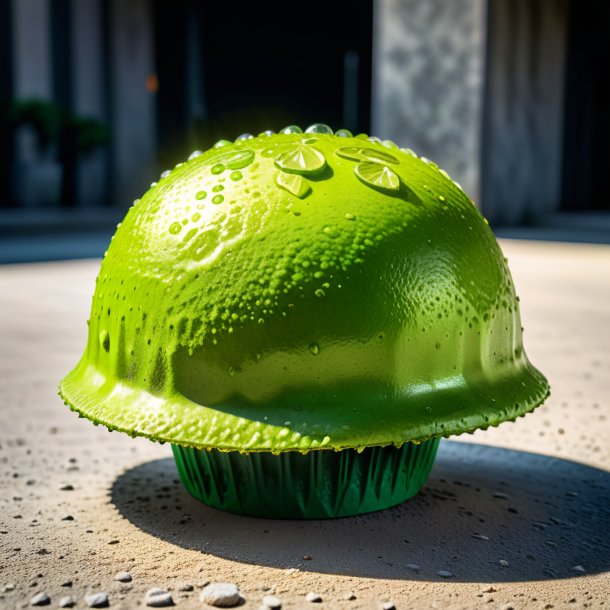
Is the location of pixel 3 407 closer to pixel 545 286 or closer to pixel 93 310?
pixel 93 310

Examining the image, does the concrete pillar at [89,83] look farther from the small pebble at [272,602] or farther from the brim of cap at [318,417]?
the small pebble at [272,602]

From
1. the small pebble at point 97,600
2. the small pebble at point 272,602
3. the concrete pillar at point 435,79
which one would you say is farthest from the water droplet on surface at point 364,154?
the concrete pillar at point 435,79

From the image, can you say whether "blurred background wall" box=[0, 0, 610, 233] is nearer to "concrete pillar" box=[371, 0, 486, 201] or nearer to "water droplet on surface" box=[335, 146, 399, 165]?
"concrete pillar" box=[371, 0, 486, 201]

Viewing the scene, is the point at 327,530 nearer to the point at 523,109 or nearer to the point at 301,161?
the point at 301,161

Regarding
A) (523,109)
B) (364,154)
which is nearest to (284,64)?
(523,109)

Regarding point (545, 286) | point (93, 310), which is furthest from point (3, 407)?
point (545, 286)

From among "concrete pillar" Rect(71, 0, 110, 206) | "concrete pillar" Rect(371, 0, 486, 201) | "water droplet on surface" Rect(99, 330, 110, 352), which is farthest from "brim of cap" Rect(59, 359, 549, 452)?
"concrete pillar" Rect(71, 0, 110, 206)
